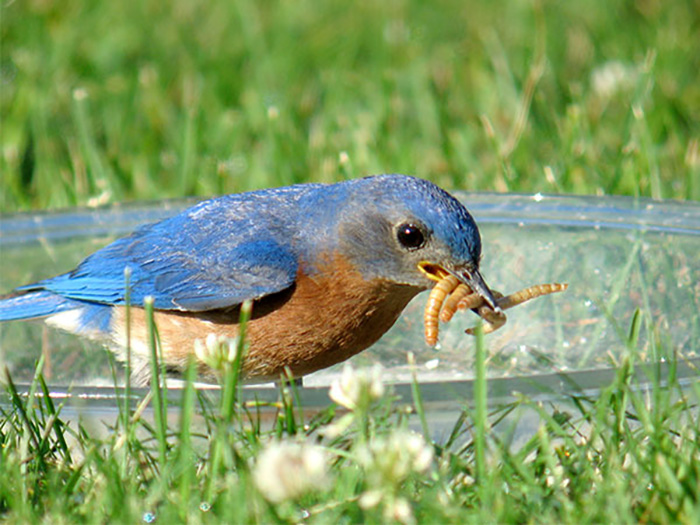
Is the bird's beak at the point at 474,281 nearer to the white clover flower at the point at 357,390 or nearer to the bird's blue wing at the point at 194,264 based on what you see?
the bird's blue wing at the point at 194,264

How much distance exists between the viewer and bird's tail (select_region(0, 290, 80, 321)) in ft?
15.3

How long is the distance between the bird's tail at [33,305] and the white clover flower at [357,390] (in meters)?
1.98

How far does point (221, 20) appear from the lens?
28.3 feet

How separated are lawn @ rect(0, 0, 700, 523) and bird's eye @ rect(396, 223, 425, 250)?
825 millimetres

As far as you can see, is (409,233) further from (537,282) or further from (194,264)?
(537,282)

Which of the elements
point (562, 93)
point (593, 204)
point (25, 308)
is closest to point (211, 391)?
point (25, 308)

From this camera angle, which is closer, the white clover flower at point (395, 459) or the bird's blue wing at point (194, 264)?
the white clover flower at point (395, 459)

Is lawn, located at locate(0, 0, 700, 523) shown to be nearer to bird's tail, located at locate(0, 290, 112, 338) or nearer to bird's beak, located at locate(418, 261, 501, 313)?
bird's beak, located at locate(418, 261, 501, 313)

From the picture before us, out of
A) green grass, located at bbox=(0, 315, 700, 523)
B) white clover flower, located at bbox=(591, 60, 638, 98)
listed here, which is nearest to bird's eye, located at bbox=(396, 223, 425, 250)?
green grass, located at bbox=(0, 315, 700, 523)

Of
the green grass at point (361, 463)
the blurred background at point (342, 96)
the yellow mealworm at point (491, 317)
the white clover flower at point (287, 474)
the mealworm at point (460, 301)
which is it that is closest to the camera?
the white clover flower at point (287, 474)

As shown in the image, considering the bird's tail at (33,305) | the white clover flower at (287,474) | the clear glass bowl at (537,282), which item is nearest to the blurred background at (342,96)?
the clear glass bowl at (537,282)

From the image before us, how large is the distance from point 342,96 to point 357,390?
15.0 feet

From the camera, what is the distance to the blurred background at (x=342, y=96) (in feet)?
20.3

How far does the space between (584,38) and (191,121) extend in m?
3.06
